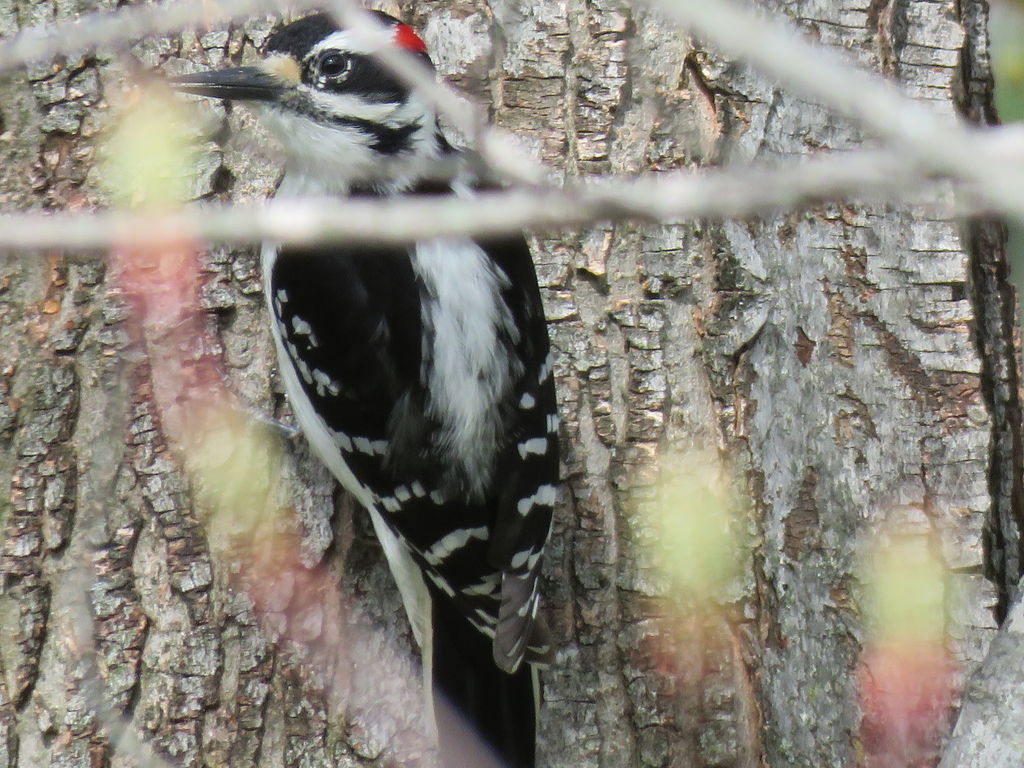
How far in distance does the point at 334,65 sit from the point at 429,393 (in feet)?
2.42

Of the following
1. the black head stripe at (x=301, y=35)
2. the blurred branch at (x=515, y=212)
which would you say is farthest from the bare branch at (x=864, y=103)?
the black head stripe at (x=301, y=35)

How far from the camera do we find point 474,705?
258cm

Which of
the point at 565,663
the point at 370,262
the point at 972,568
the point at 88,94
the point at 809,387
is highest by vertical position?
the point at 88,94

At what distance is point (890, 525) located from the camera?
250cm

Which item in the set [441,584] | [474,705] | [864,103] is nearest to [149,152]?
[441,584]

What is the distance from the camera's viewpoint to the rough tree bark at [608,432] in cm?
243

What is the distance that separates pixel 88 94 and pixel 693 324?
1361 mm

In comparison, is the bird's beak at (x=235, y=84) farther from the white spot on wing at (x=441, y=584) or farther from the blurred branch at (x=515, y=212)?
the blurred branch at (x=515, y=212)

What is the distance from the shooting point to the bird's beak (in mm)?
2334

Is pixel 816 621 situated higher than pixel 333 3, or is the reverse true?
pixel 333 3

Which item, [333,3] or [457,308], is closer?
[333,3]

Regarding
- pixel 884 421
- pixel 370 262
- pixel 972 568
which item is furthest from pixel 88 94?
pixel 972 568

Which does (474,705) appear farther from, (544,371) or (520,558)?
(544,371)

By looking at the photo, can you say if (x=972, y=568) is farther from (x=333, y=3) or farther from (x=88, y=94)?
(x=88, y=94)
